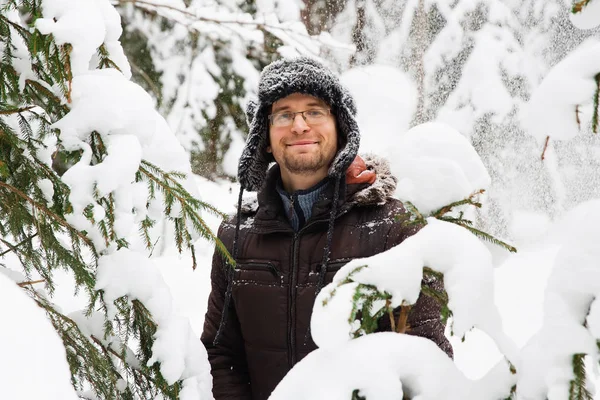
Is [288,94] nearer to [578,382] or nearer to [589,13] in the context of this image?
[589,13]

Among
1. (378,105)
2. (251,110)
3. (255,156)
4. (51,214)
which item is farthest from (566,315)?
(378,105)

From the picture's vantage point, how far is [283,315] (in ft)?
7.42

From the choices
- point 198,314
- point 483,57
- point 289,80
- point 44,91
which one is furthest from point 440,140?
point 483,57

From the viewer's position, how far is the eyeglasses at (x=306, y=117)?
8.51ft

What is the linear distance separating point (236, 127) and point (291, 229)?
648 cm

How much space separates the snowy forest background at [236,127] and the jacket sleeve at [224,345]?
0.37m

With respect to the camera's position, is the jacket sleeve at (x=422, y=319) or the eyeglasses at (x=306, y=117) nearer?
the jacket sleeve at (x=422, y=319)

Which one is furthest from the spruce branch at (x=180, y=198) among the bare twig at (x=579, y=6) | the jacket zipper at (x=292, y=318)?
the bare twig at (x=579, y=6)

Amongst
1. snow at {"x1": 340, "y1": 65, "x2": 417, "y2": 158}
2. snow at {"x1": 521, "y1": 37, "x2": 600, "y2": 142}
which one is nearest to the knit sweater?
snow at {"x1": 521, "y1": 37, "x2": 600, "y2": 142}

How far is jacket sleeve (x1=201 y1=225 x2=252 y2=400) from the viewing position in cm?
244

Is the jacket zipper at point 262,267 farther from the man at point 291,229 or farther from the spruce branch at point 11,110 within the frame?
the spruce branch at point 11,110

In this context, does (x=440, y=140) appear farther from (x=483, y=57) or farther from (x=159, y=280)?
(x=483, y=57)

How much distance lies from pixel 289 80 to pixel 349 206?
2.23ft

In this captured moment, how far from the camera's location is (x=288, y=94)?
101 inches
